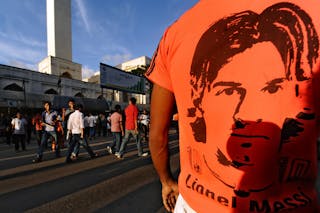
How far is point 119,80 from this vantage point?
30.4 m

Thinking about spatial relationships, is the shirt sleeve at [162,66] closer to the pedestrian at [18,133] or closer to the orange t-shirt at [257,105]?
the orange t-shirt at [257,105]

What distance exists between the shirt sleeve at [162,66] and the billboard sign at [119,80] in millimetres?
26747

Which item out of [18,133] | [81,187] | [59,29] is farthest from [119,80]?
[59,29]

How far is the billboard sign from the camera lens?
27745 millimetres

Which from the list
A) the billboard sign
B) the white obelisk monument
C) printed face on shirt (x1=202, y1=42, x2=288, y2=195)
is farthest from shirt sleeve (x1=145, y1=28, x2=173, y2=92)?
the white obelisk monument

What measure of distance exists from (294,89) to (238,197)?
405 millimetres

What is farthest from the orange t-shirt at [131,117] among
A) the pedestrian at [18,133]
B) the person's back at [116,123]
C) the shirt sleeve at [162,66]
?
the shirt sleeve at [162,66]

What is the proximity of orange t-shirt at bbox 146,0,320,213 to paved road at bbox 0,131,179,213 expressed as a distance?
279cm

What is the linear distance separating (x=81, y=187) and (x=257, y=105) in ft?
14.8

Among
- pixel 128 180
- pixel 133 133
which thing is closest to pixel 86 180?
pixel 128 180

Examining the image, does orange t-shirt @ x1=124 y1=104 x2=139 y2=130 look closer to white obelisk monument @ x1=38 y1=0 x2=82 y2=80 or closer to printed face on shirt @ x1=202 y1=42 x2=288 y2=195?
printed face on shirt @ x1=202 y1=42 x2=288 y2=195

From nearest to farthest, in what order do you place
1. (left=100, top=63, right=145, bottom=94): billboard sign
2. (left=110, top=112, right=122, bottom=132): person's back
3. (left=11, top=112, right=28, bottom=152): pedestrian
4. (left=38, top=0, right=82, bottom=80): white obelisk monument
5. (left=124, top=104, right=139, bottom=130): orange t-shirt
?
(left=124, top=104, right=139, bottom=130): orange t-shirt < (left=110, top=112, right=122, bottom=132): person's back < (left=11, top=112, right=28, bottom=152): pedestrian < (left=100, top=63, right=145, bottom=94): billboard sign < (left=38, top=0, right=82, bottom=80): white obelisk monument

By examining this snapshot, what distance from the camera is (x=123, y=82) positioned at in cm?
3133

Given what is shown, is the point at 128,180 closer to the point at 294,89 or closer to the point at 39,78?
the point at 294,89
